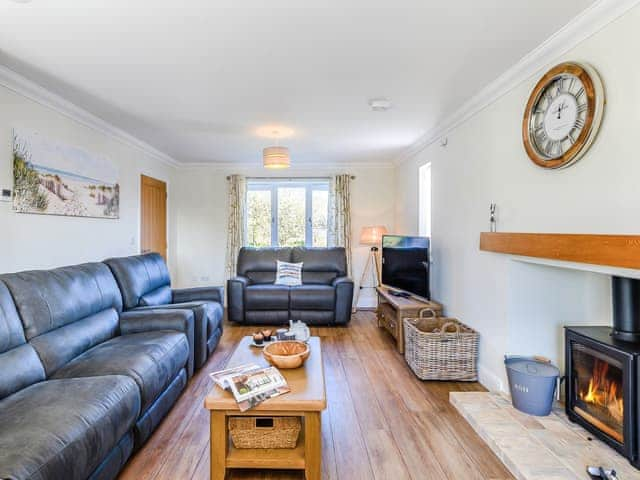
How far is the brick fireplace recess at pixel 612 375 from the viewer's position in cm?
168

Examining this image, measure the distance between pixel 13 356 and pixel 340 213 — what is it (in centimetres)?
448

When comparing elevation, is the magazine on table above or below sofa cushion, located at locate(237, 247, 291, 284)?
below

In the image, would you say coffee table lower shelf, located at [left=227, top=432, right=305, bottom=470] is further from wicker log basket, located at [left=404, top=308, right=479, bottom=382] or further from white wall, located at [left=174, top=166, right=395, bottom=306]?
white wall, located at [left=174, top=166, right=395, bottom=306]

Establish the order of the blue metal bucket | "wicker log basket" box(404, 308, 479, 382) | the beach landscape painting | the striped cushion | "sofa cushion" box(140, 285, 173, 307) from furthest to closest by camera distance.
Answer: the striped cushion, "sofa cushion" box(140, 285, 173, 307), "wicker log basket" box(404, 308, 479, 382), the beach landscape painting, the blue metal bucket

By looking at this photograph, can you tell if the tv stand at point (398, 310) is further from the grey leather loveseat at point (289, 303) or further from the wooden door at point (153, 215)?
the wooden door at point (153, 215)

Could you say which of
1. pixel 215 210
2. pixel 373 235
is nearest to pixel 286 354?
pixel 373 235

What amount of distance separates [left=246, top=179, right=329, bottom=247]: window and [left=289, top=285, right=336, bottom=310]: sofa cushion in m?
1.35

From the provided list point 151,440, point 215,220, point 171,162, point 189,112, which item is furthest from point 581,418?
point 171,162

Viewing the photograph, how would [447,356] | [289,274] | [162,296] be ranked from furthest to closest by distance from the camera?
[289,274], [162,296], [447,356]

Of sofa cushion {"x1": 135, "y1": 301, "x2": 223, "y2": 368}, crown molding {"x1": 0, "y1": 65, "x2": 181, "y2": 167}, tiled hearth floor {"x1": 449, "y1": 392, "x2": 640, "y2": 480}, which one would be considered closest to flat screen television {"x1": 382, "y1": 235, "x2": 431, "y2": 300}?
tiled hearth floor {"x1": 449, "y1": 392, "x2": 640, "y2": 480}

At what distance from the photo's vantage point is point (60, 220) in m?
3.07

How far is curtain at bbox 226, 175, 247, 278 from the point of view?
223 inches

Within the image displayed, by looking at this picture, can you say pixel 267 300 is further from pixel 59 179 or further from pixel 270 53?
pixel 270 53

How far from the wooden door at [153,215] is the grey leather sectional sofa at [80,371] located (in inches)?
75.8
